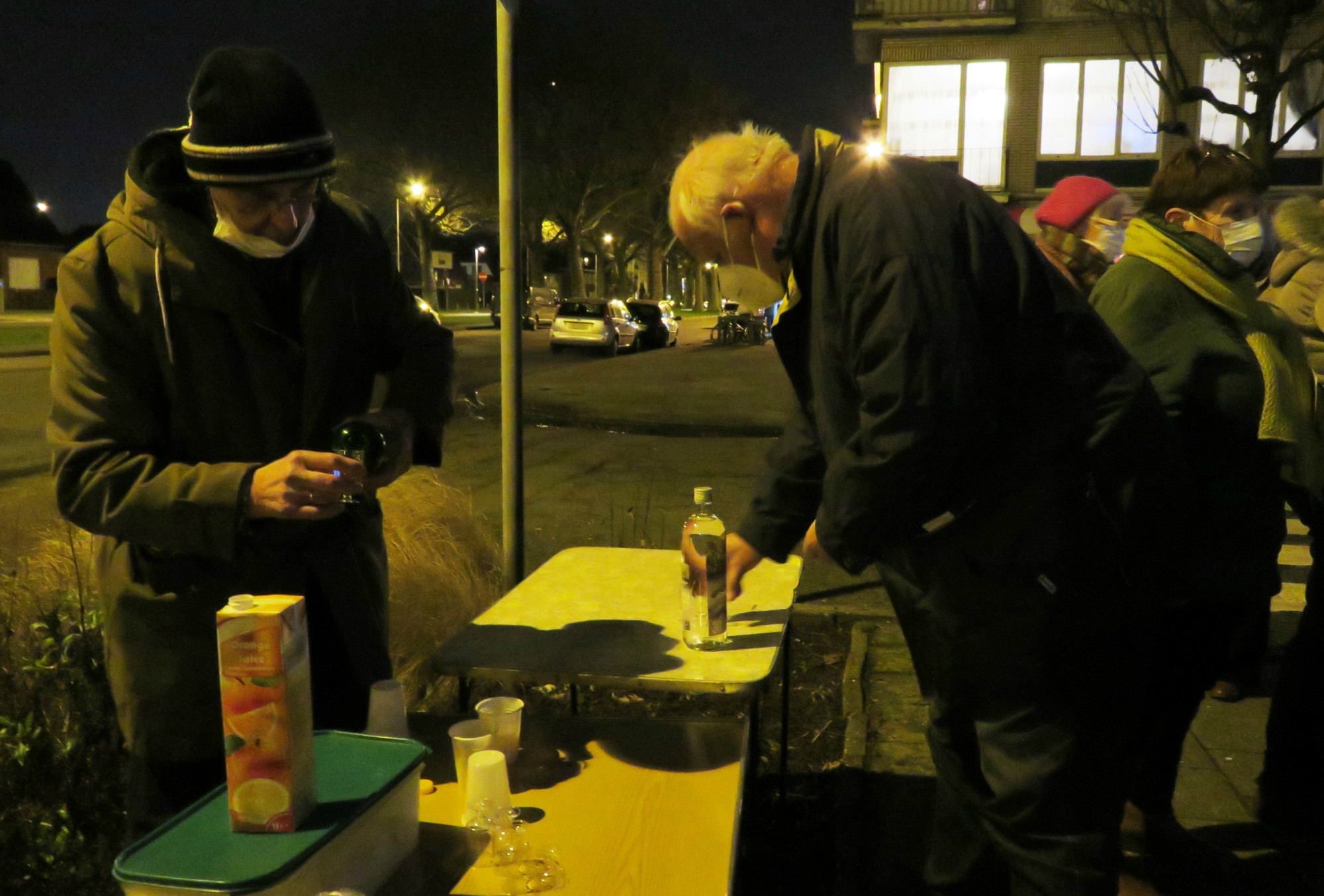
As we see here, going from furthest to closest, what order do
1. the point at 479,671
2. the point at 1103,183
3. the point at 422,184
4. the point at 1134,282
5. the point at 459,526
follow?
the point at 422,184, the point at 459,526, the point at 1103,183, the point at 1134,282, the point at 479,671

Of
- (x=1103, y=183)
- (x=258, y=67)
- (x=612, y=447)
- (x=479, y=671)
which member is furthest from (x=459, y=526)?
(x=612, y=447)

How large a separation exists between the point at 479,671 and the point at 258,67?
4.55 feet

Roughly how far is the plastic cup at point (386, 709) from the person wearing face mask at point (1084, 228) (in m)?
2.55

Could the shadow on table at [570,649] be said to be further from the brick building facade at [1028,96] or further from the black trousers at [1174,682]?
the brick building facade at [1028,96]

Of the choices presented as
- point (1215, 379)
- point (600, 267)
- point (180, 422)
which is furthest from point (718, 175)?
point (600, 267)

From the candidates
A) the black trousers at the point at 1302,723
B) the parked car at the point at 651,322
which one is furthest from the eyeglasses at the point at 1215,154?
the parked car at the point at 651,322

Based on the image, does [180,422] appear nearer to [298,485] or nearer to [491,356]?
[298,485]

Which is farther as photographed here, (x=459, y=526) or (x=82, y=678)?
(x=459, y=526)

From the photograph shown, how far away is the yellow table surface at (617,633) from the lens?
8.41 ft

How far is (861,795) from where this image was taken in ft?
12.4

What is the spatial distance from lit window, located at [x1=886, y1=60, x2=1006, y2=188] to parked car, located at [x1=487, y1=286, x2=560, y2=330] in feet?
53.3

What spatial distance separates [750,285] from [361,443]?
0.86 metres

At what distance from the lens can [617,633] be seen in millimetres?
2891

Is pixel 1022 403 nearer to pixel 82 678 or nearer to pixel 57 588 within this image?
pixel 82 678
